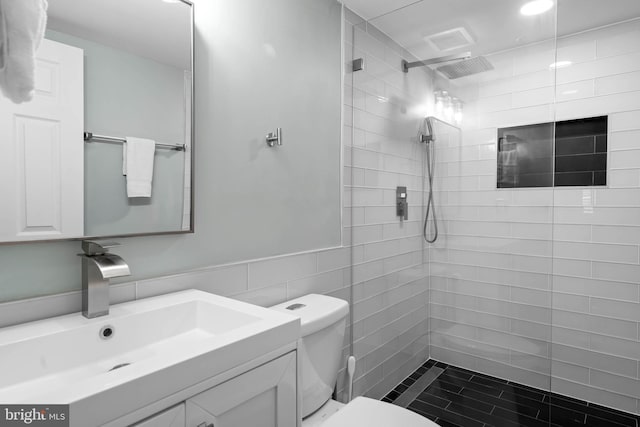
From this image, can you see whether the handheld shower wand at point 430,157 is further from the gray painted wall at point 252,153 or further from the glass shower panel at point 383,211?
the gray painted wall at point 252,153

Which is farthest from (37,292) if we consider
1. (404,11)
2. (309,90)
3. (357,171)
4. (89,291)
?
(404,11)

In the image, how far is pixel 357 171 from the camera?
85.4 inches

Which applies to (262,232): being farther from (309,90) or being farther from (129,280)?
(309,90)

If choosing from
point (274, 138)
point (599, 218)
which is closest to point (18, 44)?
point (274, 138)

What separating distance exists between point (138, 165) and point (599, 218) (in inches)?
104

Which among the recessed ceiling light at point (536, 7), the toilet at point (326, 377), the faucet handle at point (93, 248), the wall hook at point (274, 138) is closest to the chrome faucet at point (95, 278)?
the faucet handle at point (93, 248)

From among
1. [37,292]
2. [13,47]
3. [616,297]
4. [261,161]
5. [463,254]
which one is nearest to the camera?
[13,47]

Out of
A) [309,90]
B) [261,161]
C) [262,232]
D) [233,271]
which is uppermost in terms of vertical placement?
[309,90]

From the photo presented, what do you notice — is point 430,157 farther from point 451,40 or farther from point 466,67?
point 451,40

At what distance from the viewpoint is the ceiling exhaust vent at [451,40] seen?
1922 millimetres

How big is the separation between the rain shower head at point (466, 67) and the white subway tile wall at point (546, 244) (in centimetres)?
4

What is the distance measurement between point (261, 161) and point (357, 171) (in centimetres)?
73

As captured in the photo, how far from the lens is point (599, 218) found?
234cm

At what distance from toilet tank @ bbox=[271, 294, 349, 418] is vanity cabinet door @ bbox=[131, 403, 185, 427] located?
2.18ft
